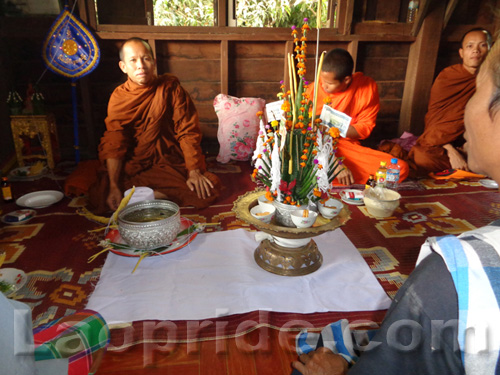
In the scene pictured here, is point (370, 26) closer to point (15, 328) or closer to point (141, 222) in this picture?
point (141, 222)

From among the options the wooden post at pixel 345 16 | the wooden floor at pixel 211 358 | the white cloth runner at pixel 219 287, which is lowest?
the wooden floor at pixel 211 358

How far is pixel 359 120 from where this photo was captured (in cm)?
334

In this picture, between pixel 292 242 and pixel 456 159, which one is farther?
pixel 456 159

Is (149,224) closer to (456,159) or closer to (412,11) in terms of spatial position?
(456,159)

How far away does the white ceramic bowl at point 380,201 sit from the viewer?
7.93ft

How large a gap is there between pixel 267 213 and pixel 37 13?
3.51 m

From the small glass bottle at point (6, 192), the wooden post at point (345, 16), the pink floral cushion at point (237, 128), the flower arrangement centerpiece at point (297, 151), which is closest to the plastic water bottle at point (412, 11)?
the wooden post at point (345, 16)

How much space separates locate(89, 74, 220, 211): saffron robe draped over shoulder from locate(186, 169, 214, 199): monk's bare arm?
38mm

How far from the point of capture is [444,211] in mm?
2639

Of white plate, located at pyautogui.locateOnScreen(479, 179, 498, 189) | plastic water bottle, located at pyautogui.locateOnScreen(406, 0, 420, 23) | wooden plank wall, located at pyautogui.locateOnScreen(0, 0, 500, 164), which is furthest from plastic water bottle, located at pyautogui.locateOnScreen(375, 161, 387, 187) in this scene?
plastic water bottle, located at pyautogui.locateOnScreen(406, 0, 420, 23)

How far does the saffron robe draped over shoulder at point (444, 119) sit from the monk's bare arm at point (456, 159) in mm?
35

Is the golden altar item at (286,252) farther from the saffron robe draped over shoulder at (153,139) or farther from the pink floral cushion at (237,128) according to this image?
the pink floral cushion at (237,128)

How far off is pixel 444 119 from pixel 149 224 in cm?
329

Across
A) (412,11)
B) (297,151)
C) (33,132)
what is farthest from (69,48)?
(412,11)
